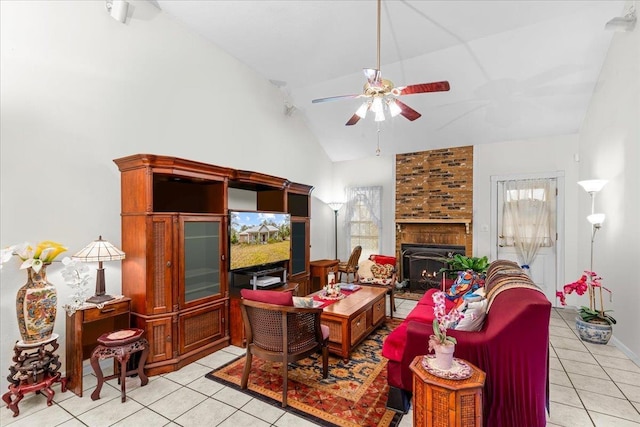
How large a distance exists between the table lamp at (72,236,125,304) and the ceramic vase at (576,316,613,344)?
5.24m

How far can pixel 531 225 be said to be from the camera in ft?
17.6

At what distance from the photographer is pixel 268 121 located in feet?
17.2

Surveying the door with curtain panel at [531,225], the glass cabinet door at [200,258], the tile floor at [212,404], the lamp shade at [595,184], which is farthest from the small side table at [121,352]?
the door with curtain panel at [531,225]

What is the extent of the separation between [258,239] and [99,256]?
1.77 m

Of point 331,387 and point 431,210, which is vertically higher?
point 431,210

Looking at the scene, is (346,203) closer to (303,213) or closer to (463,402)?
(303,213)

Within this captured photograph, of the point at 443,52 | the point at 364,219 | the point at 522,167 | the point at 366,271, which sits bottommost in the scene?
the point at 366,271

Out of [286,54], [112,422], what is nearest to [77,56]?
[286,54]

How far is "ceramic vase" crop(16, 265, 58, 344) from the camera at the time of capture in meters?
2.38

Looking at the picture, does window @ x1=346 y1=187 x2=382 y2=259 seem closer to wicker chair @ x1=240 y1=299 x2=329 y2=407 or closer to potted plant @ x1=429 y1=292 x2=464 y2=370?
wicker chair @ x1=240 y1=299 x2=329 y2=407

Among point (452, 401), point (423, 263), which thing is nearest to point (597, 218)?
point (423, 263)

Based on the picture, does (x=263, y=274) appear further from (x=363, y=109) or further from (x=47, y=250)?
(x=363, y=109)

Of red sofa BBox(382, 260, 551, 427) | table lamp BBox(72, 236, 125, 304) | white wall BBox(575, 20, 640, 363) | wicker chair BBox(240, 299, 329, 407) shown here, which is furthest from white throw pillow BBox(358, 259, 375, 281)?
table lamp BBox(72, 236, 125, 304)

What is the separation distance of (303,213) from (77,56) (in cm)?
368
